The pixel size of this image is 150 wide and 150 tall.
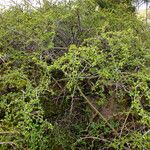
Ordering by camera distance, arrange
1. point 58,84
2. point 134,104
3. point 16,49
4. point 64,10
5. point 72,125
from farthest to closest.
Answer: point 64,10 < point 16,49 < point 58,84 < point 72,125 < point 134,104

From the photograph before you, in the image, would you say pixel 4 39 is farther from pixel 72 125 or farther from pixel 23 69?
pixel 72 125

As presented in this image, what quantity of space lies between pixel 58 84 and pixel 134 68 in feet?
2.17

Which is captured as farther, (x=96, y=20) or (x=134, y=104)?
(x=96, y=20)

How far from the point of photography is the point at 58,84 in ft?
8.64

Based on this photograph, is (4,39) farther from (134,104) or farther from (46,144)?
(134,104)

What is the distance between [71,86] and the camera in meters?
2.55

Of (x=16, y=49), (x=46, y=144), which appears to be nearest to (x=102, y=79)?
(x=46, y=144)

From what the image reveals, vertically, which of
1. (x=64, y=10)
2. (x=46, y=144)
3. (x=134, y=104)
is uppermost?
(x=64, y=10)

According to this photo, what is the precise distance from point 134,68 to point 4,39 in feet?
3.90

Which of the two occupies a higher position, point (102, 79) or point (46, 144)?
point (102, 79)

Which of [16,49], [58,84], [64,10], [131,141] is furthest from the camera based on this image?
[64,10]

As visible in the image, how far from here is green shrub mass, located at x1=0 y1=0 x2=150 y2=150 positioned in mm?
2242

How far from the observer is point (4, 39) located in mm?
2975

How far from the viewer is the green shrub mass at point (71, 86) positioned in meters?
2.24
